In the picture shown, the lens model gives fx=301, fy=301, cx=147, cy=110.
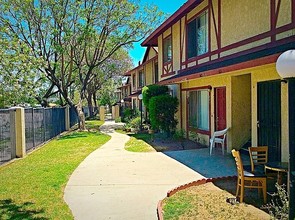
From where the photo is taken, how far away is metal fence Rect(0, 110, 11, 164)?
34.2 ft

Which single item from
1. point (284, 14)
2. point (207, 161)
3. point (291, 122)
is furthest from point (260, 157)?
point (284, 14)

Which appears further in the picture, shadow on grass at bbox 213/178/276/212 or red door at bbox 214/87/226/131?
red door at bbox 214/87/226/131

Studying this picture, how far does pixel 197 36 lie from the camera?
555 inches

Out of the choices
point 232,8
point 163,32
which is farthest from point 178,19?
point 232,8

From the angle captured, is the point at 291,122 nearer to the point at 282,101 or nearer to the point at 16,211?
the point at 282,101

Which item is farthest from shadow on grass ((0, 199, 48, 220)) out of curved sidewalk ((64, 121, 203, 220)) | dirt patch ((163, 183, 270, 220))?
dirt patch ((163, 183, 270, 220))

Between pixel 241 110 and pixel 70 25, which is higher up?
pixel 70 25

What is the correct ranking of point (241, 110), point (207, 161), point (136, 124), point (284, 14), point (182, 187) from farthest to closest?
point (136, 124) → point (241, 110) → point (207, 161) → point (284, 14) → point (182, 187)

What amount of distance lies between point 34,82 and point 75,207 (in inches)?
751

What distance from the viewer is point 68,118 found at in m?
24.6

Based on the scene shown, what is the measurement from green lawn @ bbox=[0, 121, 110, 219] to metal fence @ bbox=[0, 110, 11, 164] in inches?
16.6

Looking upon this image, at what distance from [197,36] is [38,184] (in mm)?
9807

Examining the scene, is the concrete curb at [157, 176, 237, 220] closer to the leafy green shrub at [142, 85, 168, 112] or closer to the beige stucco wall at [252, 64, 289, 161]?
the beige stucco wall at [252, 64, 289, 161]

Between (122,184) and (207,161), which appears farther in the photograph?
(207,161)
